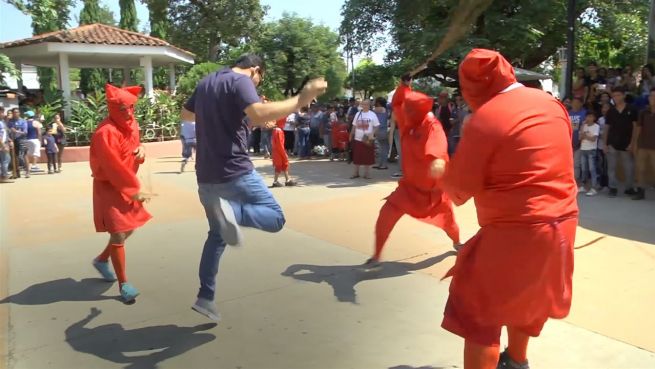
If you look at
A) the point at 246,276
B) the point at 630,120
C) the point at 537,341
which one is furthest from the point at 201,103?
the point at 630,120

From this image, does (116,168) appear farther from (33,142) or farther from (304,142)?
(304,142)

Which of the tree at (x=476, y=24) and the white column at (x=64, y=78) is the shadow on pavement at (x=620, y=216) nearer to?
the tree at (x=476, y=24)

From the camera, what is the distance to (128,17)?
114ft

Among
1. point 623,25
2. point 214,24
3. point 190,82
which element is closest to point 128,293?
point 623,25

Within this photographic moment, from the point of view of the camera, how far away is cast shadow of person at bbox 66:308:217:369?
135 inches

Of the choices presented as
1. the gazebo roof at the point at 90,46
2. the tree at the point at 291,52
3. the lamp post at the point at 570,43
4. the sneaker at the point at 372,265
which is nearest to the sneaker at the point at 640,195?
the lamp post at the point at 570,43

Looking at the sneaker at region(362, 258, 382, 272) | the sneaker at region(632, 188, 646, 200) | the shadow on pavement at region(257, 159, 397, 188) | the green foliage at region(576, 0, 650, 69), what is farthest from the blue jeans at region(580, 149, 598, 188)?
the green foliage at region(576, 0, 650, 69)

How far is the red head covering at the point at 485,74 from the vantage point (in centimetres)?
246

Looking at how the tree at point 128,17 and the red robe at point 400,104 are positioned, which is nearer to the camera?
the red robe at point 400,104

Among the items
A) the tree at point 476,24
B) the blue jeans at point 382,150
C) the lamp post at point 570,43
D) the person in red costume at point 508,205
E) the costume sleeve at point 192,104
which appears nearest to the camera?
the person in red costume at point 508,205

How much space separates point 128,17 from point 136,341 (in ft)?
114

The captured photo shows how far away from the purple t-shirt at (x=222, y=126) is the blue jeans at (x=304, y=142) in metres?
11.7

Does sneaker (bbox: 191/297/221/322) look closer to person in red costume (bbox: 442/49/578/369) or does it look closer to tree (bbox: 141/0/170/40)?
person in red costume (bbox: 442/49/578/369)

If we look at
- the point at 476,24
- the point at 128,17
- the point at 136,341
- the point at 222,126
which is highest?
the point at 128,17
